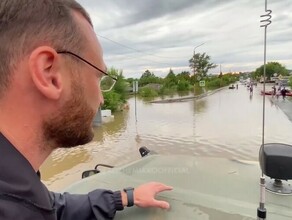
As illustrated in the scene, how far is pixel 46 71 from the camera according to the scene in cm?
84

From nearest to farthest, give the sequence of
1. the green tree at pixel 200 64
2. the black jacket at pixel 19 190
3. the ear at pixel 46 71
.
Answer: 1. the black jacket at pixel 19 190
2. the ear at pixel 46 71
3. the green tree at pixel 200 64

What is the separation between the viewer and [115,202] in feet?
4.21

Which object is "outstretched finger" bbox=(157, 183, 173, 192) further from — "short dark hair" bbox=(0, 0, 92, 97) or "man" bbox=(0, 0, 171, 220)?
"short dark hair" bbox=(0, 0, 92, 97)

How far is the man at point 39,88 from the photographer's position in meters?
0.76

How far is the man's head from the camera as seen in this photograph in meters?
0.82

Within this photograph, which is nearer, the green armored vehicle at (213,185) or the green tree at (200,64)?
the green armored vehicle at (213,185)

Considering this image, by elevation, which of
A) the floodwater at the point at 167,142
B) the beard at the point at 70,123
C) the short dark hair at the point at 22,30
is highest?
the short dark hair at the point at 22,30

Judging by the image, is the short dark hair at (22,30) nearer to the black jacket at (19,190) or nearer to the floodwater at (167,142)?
the black jacket at (19,190)

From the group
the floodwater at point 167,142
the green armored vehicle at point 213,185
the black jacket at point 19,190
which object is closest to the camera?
the black jacket at point 19,190

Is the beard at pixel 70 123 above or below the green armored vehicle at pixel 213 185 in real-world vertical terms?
above

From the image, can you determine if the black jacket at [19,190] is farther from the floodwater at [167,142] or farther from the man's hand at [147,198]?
the floodwater at [167,142]

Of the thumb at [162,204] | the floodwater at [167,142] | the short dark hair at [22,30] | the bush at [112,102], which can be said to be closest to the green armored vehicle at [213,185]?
the thumb at [162,204]

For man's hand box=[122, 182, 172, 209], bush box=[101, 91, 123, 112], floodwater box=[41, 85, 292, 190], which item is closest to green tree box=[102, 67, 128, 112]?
bush box=[101, 91, 123, 112]

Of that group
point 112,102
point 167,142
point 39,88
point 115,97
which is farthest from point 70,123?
point 115,97
